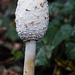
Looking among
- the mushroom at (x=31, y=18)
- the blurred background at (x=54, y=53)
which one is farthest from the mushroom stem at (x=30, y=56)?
the blurred background at (x=54, y=53)

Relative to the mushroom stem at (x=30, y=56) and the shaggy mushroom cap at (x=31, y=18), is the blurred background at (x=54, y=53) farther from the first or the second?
the shaggy mushroom cap at (x=31, y=18)

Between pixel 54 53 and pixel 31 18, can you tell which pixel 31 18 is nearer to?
pixel 31 18

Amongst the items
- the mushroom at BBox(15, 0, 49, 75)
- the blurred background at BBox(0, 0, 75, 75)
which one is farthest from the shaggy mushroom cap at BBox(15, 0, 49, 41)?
the blurred background at BBox(0, 0, 75, 75)

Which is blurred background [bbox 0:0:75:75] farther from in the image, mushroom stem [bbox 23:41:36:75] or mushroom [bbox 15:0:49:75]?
mushroom [bbox 15:0:49:75]

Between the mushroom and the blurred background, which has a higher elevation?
the mushroom

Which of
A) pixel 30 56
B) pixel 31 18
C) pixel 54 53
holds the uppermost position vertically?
pixel 31 18

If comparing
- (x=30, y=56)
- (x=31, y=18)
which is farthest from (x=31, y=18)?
(x=30, y=56)

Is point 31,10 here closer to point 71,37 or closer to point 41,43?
point 41,43

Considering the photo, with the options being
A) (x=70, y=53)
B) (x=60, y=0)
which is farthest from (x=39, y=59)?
(x=60, y=0)

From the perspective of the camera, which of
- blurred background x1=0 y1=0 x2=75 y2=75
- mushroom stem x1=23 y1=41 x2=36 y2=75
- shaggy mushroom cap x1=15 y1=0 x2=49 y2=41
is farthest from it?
blurred background x1=0 y1=0 x2=75 y2=75

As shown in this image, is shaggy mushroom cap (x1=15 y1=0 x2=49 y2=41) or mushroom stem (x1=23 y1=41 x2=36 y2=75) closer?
shaggy mushroom cap (x1=15 y1=0 x2=49 y2=41)
